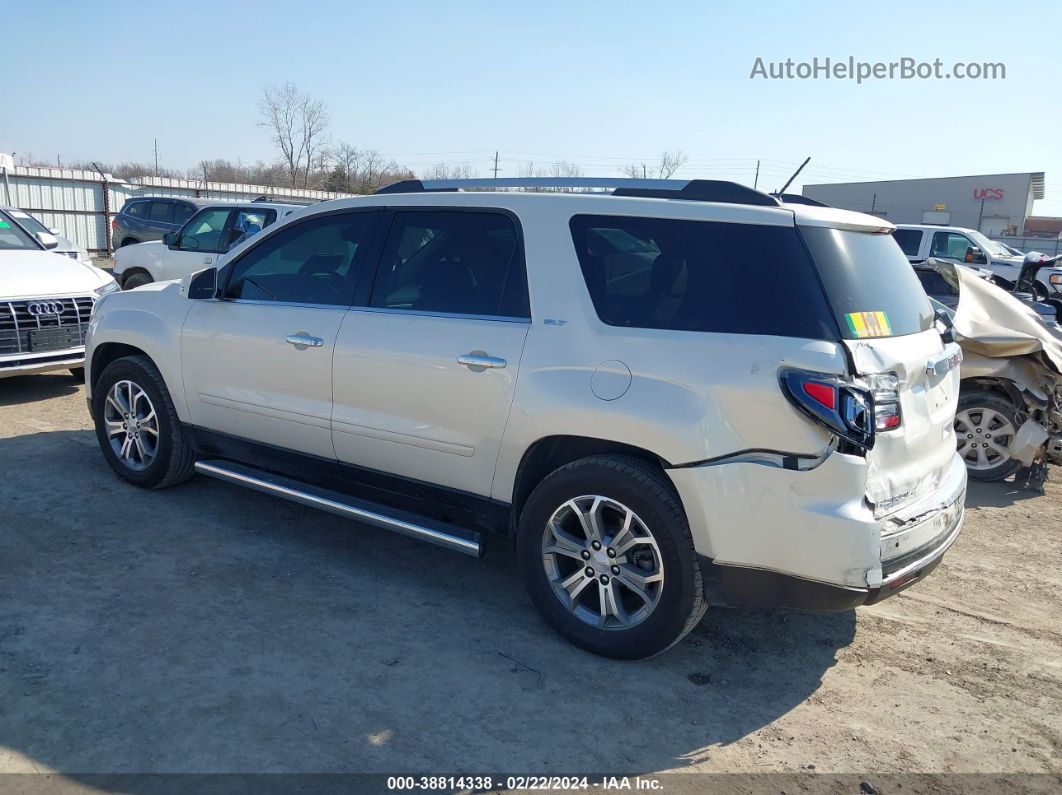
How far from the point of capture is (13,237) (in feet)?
27.9

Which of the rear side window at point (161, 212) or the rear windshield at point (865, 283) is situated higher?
the rear side window at point (161, 212)

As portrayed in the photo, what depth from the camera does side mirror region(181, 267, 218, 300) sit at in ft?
16.2

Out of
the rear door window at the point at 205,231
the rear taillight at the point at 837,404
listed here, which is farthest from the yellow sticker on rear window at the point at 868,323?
the rear door window at the point at 205,231

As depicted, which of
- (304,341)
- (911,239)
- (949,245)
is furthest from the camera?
(949,245)

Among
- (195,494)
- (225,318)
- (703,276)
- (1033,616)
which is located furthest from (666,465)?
(195,494)

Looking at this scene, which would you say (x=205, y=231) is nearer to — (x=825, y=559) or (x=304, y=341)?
(x=304, y=341)

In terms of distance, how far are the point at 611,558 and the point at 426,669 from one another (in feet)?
2.98

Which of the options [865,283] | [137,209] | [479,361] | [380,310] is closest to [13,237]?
[380,310]

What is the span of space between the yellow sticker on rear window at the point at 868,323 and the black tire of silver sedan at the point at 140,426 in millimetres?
3962

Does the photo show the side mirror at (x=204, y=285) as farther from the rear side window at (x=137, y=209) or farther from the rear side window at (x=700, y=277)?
the rear side window at (x=137, y=209)

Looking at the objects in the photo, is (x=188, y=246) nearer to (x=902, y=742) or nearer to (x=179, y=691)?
(x=179, y=691)

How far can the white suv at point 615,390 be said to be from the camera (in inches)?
124

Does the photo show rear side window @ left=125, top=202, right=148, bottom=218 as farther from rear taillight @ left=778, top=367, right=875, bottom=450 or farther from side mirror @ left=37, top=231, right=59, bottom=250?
rear taillight @ left=778, top=367, right=875, bottom=450

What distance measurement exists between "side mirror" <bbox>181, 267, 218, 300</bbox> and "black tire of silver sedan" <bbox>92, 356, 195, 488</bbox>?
2.07 ft
